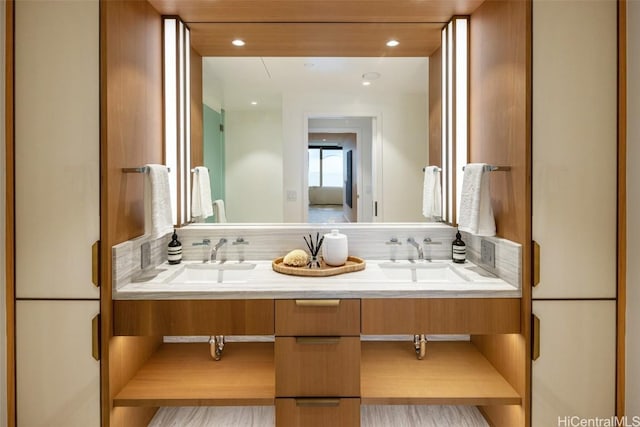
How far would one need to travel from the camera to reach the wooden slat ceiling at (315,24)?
172 cm

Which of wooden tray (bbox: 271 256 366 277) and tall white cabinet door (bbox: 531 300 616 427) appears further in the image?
wooden tray (bbox: 271 256 366 277)

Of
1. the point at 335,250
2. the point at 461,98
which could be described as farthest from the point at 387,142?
the point at 335,250

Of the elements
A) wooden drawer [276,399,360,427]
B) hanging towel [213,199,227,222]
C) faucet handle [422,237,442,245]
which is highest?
hanging towel [213,199,227,222]

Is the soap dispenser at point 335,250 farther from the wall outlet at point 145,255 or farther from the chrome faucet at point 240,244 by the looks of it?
the wall outlet at point 145,255

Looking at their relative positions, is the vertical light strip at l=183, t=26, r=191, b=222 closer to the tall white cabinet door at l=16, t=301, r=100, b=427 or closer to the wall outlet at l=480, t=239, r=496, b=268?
the tall white cabinet door at l=16, t=301, r=100, b=427

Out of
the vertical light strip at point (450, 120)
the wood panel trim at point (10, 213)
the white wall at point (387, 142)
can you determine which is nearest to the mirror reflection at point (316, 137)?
the white wall at point (387, 142)

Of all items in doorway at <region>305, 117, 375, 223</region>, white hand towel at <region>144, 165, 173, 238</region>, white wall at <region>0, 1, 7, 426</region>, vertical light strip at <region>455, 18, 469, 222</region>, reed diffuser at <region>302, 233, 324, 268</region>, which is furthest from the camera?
doorway at <region>305, 117, 375, 223</region>

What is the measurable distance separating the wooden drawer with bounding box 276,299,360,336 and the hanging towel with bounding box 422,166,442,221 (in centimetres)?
87

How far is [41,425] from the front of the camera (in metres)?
Answer: 1.42

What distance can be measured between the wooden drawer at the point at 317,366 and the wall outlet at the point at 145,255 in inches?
30.3

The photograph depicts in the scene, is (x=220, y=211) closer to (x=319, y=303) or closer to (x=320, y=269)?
(x=320, y=269)

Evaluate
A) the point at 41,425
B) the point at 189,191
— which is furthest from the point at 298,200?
the point at 41,425

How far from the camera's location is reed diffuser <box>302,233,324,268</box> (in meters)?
1.80

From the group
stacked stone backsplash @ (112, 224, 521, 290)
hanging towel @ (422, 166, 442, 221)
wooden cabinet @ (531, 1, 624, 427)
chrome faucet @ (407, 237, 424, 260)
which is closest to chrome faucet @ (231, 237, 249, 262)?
stacked stone backsplash @ (112, 224, 521, 290)
